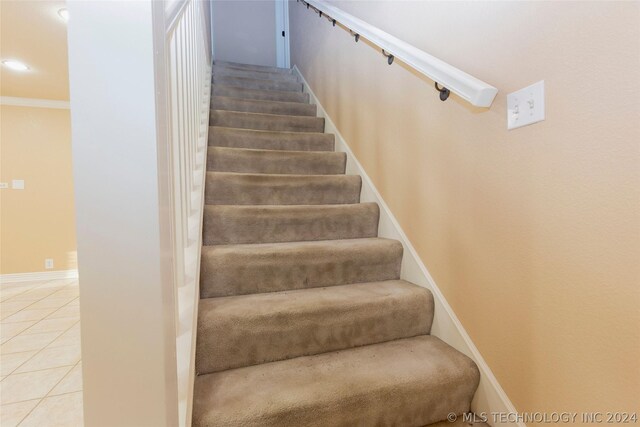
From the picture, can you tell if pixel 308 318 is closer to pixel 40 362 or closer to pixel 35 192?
pixel 40 362

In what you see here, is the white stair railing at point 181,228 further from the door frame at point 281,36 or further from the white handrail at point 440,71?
the door frame at point 281,36

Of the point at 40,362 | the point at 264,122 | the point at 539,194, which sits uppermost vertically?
the point at 264,122

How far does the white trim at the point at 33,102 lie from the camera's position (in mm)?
3684

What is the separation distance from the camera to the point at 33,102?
376 centimetres

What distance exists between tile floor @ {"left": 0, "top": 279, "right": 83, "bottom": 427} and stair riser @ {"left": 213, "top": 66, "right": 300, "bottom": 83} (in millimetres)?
2674

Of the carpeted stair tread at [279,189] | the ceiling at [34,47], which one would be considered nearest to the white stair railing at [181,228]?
the carpeted stair tread at [279,189]

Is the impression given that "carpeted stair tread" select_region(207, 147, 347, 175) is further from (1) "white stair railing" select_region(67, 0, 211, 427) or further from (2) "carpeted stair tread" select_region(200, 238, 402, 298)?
(1) "white stair railing" select_region(67, 0, 211, 427)

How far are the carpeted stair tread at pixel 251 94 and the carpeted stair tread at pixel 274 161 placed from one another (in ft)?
4.13

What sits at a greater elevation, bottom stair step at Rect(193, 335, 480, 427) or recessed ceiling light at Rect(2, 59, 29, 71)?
recessed ceiling light at Rect(2, 59, 29, 71)

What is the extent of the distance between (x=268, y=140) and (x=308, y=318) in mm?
1381

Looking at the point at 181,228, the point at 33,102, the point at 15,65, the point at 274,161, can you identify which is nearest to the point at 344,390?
the point at 181,228

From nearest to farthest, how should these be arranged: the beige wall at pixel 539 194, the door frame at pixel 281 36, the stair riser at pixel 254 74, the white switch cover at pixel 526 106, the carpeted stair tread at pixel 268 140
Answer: the beige wall at pixel 539 194 → the white switch cover at pixel 526 106 → the carpeted stair tread at pixel 268 140 → the stair riser at pixel 254 74 → the door frame at pixel 281 36

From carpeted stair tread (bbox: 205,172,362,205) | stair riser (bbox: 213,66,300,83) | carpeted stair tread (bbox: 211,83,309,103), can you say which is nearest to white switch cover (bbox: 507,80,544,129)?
carpeted stair tread (bbox: 205,172,362,205)

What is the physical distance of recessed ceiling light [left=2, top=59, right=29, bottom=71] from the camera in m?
2.90
